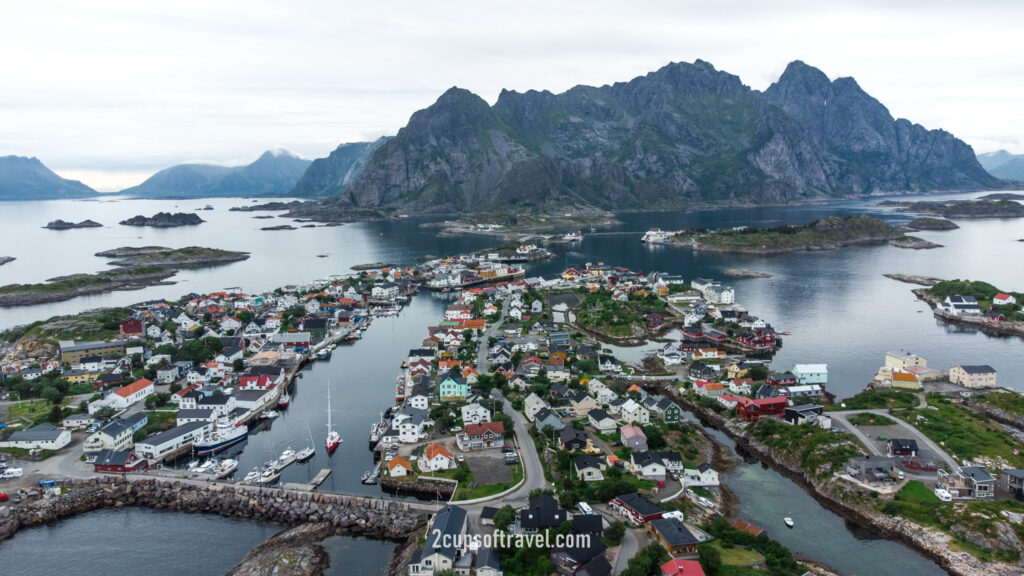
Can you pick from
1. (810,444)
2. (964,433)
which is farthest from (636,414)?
(964,433)

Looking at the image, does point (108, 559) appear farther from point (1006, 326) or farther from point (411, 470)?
point (1006, 326)

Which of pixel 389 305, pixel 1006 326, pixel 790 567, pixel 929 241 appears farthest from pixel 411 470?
pixel 929 241

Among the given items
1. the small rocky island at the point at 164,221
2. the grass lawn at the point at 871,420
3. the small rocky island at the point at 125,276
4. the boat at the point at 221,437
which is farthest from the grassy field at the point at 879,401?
the small rocky island at the point at 164,221

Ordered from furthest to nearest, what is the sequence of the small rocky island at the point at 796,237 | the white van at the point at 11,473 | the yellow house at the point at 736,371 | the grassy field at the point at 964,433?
the small rocky island at the point at 796,237 → the yellow house at the point at 736,371 → the white van at the point at 11,473 → the grassy field at the point at 964,433

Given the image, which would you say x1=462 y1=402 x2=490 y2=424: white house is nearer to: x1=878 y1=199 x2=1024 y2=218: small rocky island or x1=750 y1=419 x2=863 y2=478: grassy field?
x1=750 y1=419 x2=863 y2=478: grassy field

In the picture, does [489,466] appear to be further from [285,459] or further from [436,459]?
[285,459]

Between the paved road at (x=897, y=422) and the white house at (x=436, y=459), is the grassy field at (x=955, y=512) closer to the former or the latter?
the paved road at (x=897, y=422)

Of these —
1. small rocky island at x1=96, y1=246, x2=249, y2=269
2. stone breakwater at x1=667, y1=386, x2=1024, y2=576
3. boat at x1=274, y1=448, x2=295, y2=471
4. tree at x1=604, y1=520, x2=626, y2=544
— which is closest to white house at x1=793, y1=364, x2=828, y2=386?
stone breakwater at x1=667, y1=386, x2=1024, y2=576
